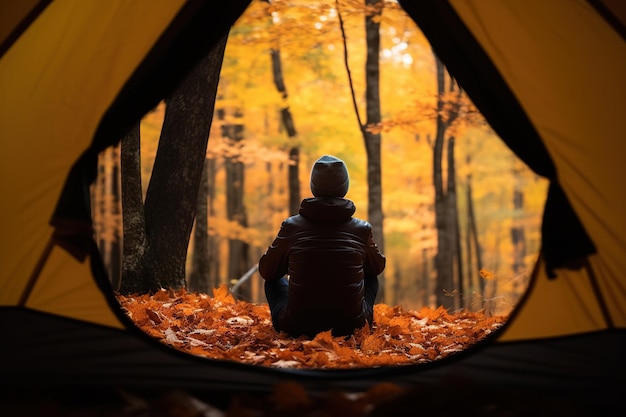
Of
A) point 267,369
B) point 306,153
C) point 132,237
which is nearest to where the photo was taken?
point 267,369

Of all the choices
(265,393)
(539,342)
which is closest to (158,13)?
(265,393)

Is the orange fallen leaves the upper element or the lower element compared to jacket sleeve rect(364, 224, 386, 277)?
lower

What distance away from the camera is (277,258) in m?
4.07

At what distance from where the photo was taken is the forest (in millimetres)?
5664

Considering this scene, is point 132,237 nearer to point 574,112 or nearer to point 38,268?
point 38,268

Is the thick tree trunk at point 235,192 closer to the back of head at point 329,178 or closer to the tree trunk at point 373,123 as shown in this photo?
the tree trunk at point 373,123

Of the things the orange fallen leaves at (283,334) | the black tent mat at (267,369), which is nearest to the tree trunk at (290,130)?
the orange fallen leaves at (283,334)

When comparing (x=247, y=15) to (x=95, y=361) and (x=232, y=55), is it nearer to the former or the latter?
(x=232, y=55)

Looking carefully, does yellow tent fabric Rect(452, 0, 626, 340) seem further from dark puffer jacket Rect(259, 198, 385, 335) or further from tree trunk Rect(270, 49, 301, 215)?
tree trunk Rect(270, 49, 301, 215)

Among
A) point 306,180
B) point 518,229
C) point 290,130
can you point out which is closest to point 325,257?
point 290,130

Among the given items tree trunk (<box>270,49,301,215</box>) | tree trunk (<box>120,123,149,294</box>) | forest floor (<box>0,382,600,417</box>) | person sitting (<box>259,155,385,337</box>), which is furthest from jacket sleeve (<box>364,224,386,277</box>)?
tree trunk (<box>270,49,301,215</box>)

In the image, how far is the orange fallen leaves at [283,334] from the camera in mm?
3578

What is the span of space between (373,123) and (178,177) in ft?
9.16

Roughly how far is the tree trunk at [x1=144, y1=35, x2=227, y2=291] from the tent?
2.30 metres
